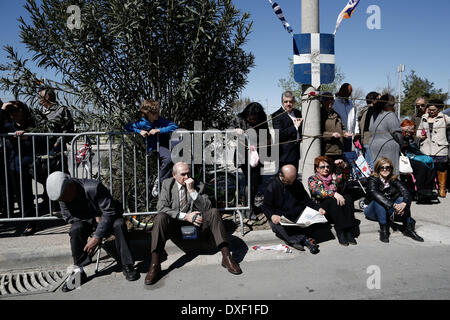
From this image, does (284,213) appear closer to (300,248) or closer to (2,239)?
(300,248)

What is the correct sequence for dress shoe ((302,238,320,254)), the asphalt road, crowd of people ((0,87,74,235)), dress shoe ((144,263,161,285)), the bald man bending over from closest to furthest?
the asphalt road
dress shoe ((144,263,161,285))
dress shoe ((302,238,320,254))
the bald man bending over
crowd of people ((0,87,74,235))

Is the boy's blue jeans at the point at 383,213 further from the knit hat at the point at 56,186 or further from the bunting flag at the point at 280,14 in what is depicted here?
the knit hat at the point at 56,186

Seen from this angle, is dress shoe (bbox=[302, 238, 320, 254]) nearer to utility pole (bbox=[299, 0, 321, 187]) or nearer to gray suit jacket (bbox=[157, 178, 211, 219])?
utility pole (bbox=[299, 0, 321, 187])

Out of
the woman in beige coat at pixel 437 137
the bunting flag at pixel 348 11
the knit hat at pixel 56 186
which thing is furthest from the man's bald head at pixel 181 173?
the woman in beige coat at pixel 437 137

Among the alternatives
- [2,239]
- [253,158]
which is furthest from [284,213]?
[2,239]

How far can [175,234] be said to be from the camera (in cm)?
413

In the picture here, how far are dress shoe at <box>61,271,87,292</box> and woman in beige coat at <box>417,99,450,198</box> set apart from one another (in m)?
6.56

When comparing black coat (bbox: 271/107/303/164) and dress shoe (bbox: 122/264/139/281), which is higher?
black coat (bbox: 271/107/303/164)

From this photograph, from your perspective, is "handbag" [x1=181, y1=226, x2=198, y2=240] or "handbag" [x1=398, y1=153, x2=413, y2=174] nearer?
"handbag" [x1=181, y1=226, x2=198, y2=240]

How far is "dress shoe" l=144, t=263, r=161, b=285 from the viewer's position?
139 inches

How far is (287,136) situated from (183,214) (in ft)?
7.32

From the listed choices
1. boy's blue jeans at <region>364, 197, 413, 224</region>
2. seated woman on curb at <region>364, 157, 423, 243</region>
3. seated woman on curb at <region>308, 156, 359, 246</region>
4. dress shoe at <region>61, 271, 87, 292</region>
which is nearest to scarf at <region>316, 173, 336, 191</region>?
seated woman on curb at <region>308, 156, 359, 246</region>

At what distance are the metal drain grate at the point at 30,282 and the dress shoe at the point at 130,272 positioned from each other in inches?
26.3
